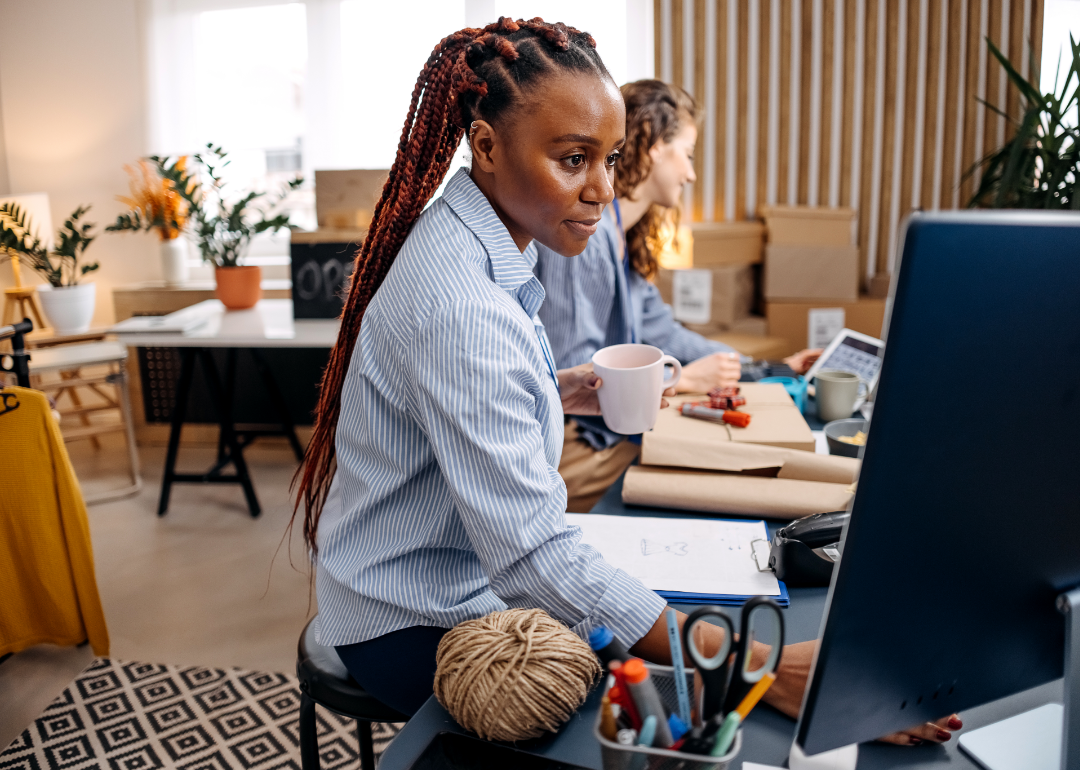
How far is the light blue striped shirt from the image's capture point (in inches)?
31.2

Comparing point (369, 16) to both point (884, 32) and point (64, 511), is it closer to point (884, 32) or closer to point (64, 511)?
point (884, 32)

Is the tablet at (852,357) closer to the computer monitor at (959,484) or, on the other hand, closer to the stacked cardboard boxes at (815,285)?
the computer monitor at (959,484)

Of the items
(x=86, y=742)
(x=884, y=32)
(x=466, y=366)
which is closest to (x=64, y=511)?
(x=86, y=742)

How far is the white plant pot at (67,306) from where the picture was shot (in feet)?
12.4

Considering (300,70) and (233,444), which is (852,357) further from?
(300,70)

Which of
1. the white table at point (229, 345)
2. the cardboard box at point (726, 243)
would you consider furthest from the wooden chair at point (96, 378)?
the cardboard box at point (726, 243)

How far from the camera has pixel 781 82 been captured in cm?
383

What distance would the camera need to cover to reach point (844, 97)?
380cm

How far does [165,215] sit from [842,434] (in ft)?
11.0

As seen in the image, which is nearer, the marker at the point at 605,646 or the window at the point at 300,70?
the marker at the point at 605,646

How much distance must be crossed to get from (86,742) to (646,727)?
6.28 feet

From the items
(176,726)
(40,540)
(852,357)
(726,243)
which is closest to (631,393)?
(852,357)

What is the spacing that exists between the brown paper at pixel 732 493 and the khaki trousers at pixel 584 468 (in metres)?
0.46

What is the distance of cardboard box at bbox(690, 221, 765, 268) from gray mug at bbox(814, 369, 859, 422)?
1890 mm
